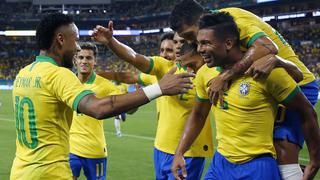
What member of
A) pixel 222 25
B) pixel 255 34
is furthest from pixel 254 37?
pixel 222 25

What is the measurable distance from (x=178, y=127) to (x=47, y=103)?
1905 millimetres

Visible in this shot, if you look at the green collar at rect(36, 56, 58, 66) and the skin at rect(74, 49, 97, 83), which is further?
the skin at rect(74, 49, 97, 83)

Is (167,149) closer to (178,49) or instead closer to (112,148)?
(178,49)

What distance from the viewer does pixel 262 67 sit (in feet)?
11.2

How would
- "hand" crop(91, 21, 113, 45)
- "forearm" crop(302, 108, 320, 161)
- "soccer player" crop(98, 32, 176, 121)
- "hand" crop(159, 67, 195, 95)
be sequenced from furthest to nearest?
"soccer player" crop(98, 32, 176, 121)
"hand" crop(91, 21, 113, 45)
"forearm" crop(302, 108, 320, 161)
"hand" crop(159, 67, 195, 95)

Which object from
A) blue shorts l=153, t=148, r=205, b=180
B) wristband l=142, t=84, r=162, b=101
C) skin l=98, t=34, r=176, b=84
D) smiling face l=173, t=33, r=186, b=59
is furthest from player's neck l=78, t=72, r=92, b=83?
wristband l=142, t=84, r=162, b=101

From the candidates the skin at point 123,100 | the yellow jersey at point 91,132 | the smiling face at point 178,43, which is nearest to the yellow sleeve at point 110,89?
the yellow jersey at point 91,132

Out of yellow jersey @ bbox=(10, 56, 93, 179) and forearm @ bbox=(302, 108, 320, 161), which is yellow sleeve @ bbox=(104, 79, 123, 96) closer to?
yellow jersey @ bbox=(10, 56, 93, 179)

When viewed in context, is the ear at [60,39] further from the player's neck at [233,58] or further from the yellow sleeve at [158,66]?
the yellow sleeve at [158,66]

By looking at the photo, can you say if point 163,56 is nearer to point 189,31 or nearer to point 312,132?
point 189,31

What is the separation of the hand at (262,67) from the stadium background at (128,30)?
918 centimetres

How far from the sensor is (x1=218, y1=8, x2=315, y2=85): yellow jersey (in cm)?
378

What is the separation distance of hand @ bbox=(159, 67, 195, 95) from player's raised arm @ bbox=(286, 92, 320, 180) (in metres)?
0.77

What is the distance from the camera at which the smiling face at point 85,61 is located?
691 centimetres
